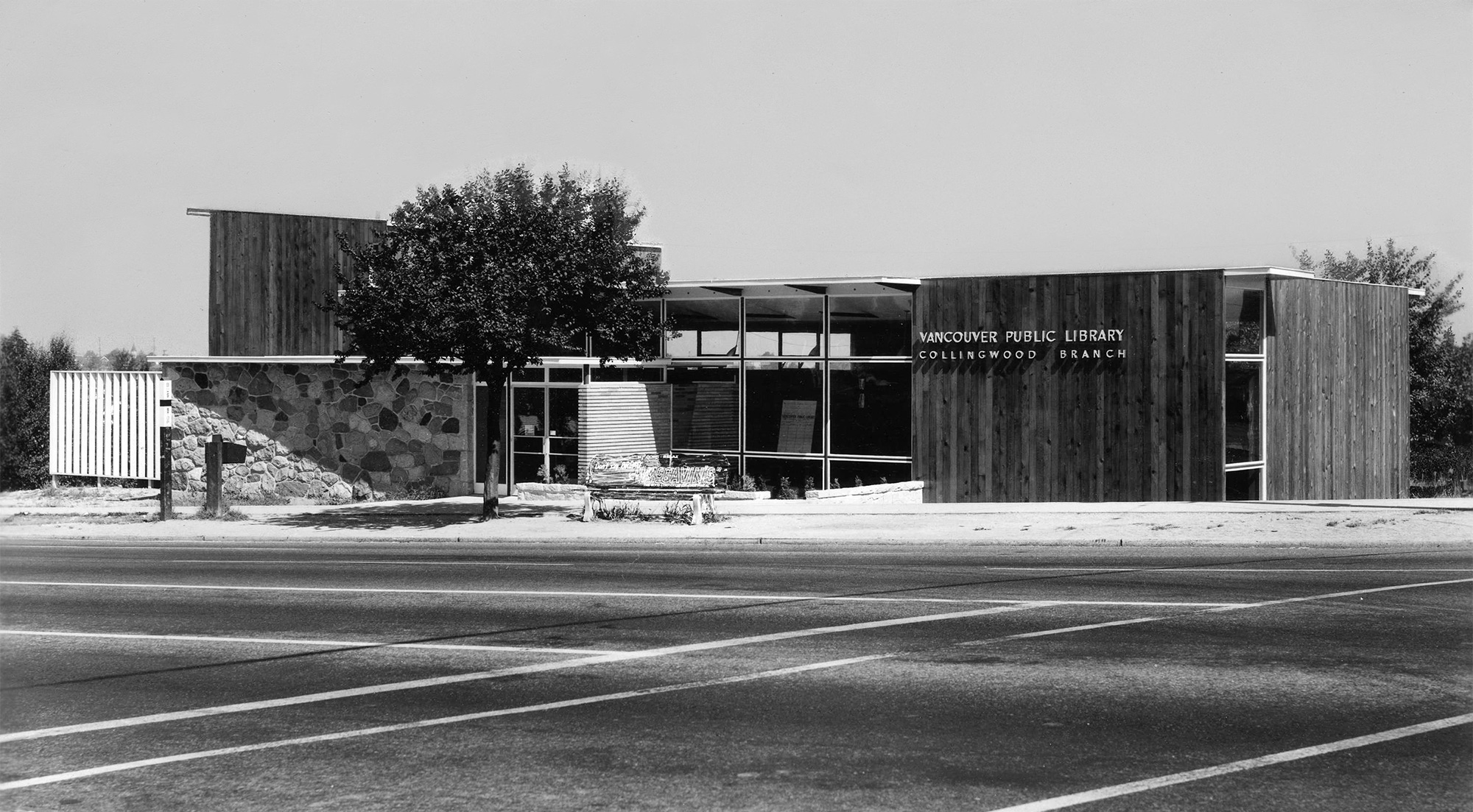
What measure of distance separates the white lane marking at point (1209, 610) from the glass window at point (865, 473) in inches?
440

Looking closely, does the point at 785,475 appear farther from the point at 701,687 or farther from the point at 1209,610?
the point at 701,687

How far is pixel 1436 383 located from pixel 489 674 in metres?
32.0

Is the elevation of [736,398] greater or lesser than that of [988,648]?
greater

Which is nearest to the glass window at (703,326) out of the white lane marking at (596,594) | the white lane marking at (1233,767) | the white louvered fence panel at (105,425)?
the white louvered fence panel at (105,425)

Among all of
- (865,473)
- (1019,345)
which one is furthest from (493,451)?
(1019,345)

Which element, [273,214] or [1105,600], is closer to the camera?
[1105,600]

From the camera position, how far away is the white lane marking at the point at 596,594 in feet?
39.5

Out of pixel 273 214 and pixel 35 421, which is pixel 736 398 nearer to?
pixel 273 214

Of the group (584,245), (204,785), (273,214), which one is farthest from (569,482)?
(204,785)

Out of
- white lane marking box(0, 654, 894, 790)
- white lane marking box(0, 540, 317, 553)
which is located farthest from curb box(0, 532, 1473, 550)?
white lane marking box(0, 654, 894, 790)

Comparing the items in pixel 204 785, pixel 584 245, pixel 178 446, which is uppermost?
pixel 584 245

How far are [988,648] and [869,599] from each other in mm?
2657

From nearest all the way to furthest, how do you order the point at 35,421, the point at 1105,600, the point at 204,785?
the point at 204,785 → the point at 1105,600 → the point at 35,421

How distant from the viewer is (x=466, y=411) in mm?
23922
